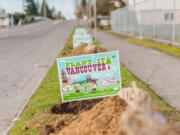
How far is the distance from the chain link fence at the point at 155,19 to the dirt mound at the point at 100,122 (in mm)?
13863

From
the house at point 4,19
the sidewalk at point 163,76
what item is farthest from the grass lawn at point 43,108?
the house at point 4,19

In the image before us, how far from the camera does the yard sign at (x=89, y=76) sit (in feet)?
21.2

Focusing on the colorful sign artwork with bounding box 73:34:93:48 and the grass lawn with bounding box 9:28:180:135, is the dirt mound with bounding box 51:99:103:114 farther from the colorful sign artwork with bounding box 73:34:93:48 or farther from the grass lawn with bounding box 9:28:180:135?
the colorful sign artwork with bounding box 73:34:93:48

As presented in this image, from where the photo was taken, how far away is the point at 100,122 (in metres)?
4.17

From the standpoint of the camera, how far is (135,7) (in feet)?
98.2

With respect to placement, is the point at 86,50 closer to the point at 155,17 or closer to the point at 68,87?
the point at 68,87

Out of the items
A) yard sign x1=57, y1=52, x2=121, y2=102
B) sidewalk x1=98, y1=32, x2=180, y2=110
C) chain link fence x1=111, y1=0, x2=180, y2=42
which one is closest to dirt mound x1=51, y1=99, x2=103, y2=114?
yard sign x1=57, y1=52, x2=121, y2=102

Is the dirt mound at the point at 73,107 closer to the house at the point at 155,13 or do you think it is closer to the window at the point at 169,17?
the house at the point at 155,13

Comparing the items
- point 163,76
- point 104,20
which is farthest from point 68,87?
point 104,20

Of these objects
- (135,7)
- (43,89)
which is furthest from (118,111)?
(135,7)

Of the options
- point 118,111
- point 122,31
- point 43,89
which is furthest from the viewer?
point 122,31

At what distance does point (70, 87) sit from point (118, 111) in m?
2.14

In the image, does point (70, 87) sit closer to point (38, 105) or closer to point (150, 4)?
point (38, 105)

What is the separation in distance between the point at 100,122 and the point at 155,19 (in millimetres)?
19858
